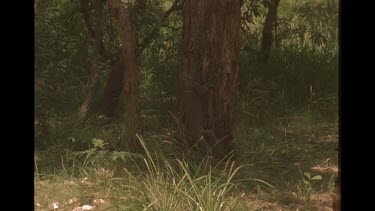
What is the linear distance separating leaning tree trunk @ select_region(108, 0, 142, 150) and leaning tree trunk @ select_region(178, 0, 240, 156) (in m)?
0.44

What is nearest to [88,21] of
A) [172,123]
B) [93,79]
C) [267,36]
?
[93,79]

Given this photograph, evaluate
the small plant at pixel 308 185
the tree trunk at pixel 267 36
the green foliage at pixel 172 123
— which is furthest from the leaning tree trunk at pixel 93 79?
the small plant at pixel 308 185

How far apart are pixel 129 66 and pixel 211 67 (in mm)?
644

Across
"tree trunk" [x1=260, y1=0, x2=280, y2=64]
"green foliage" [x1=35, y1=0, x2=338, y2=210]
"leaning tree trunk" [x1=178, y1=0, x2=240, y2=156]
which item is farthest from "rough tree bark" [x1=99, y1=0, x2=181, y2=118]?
"leaning tree trunk" [x1=178, y1=0, x2=240, y2=156]

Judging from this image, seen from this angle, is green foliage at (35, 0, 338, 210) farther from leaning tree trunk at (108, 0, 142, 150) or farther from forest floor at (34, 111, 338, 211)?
leaning tree trunk at (108, 0, 142, 150)

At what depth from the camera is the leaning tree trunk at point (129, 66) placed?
6.09m

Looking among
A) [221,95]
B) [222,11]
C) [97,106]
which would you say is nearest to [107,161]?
[221,95]

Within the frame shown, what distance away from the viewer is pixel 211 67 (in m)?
6.45

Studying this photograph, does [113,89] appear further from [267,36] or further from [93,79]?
[267,36]

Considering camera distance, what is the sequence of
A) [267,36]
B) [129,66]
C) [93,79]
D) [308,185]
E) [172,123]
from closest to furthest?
[308,185]
[129,66]
[93,79]
[172,123]
[267,36]

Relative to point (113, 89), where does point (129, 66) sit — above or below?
above

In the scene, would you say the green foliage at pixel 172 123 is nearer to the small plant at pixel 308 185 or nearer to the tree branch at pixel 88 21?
the small plant at pixel 308 185
